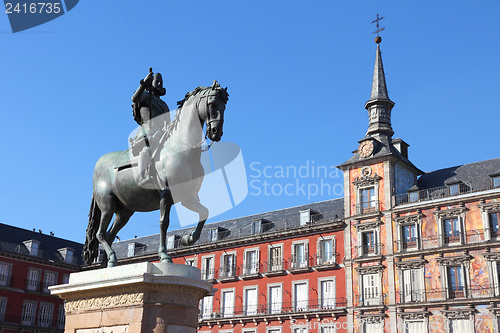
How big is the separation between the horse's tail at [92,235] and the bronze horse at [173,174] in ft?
0.82

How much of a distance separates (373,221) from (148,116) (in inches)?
1327

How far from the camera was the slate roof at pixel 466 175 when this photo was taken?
128 ft

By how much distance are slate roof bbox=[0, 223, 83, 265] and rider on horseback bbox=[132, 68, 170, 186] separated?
4692 cm

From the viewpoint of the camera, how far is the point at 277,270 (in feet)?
147

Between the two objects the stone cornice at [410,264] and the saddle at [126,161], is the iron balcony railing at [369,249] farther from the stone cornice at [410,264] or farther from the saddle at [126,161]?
the saddle at [126,161]

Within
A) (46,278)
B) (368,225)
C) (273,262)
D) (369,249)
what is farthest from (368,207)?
(46,278)

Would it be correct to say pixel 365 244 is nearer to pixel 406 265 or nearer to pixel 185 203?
pixel 406 265

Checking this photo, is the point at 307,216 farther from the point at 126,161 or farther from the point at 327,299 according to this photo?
the point at 126,161

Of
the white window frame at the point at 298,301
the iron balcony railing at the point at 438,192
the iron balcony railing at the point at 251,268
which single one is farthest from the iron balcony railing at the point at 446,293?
the iron balcony railing at the point at 251,268

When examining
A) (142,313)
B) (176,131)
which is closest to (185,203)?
(176,131)

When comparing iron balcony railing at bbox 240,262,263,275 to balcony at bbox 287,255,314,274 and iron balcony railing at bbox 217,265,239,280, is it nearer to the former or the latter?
iron balcony railing at bbox 217,265,239,280

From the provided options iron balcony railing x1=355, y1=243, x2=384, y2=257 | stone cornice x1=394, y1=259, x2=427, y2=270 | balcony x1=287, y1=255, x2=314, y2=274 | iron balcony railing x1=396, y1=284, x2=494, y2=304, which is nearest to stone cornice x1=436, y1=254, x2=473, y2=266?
stone cornice x1=394, y1=259, x2=427, y2=270

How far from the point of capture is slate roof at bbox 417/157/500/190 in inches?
1537

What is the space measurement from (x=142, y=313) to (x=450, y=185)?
3534 cm
